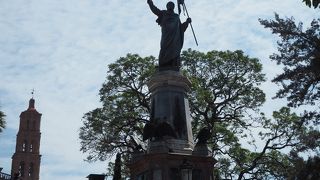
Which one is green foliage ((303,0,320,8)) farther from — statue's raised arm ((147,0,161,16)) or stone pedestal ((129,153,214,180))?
statue's raised arm ((147,0,161,16))

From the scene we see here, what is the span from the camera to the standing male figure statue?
17978 mm

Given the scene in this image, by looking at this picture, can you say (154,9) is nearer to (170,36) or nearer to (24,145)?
(170,36)

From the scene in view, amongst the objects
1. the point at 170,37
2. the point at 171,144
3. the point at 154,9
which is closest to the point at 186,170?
the point at 171,144

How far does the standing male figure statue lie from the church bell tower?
5533 centimetres

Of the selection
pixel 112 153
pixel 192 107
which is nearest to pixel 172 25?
pixel 192 107

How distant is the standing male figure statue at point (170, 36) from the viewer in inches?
708

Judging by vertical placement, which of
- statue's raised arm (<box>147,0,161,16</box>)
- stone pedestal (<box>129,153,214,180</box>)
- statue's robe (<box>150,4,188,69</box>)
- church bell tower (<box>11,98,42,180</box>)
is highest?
church bell tower (<box>11,98,42,180</box>)

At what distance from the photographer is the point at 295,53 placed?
16359mm

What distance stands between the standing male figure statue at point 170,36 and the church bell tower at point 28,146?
182 ft

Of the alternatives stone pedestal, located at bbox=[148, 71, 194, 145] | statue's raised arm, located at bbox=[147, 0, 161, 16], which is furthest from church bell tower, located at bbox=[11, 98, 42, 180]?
stone pedestal, located at bbox=[148, 71, 194, 145]

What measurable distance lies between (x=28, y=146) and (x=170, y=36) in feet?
191

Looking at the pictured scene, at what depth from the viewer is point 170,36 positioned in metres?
18.2

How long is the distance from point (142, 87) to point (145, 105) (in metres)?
1.26

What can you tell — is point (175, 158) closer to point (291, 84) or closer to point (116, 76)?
point (291, 84)
